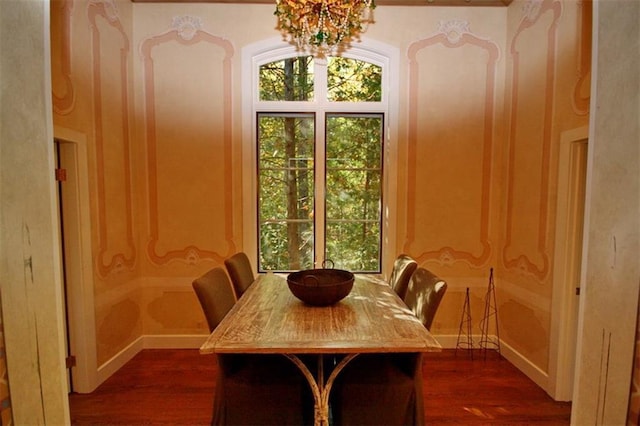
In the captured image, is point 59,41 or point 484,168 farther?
point 484,168

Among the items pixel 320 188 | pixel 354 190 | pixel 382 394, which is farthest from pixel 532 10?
pixel 382 394

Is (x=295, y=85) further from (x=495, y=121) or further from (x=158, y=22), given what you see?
(x=495, y=121)

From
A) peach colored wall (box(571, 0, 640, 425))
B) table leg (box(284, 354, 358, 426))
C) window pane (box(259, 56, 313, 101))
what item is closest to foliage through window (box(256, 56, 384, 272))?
window pane (box(259, 56, 313, 101))

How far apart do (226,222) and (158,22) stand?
188 cm


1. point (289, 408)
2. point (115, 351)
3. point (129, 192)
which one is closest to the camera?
Answer: point (289, 408)

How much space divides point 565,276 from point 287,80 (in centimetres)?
278

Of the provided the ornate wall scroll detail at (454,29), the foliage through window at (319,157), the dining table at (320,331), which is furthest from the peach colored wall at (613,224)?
the ornate wall scroll detail at (454,29)

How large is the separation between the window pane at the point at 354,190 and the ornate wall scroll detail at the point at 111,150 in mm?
1772

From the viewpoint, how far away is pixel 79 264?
7.29 ft

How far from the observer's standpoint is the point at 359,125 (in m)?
2.97

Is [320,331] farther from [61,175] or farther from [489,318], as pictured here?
[489,318]

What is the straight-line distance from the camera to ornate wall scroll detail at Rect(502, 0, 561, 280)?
7.54ft

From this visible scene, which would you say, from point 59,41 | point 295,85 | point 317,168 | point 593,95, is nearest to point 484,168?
point 317,168

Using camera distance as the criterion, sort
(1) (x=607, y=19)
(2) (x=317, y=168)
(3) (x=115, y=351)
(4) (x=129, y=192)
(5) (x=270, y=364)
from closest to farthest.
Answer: (1) (x=607, y=19)
(5) (x=270, y=364)
(3) (x=115, y=351)
(4) (x=129, y=192)
(2) (x=317, y=168)
